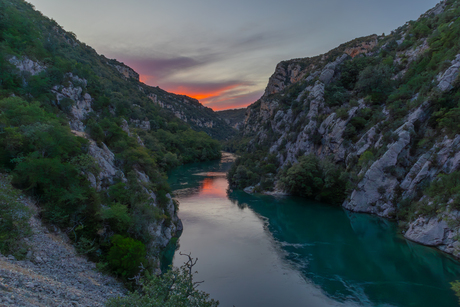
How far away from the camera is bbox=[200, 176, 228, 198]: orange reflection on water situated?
4361 centimetres

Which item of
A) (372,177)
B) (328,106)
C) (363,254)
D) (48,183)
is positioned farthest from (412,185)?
(48,183)

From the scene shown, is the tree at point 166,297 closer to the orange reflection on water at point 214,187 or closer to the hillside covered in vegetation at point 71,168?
the hillside covered in vegetation at point 71,168

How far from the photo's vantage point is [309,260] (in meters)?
20.6

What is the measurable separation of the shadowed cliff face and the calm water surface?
2543 millimetres

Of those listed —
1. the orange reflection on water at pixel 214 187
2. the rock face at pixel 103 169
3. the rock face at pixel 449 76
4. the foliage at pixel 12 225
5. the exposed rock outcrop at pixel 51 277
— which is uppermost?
the rock face at pixel 449 76

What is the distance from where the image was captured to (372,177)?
30109 mm

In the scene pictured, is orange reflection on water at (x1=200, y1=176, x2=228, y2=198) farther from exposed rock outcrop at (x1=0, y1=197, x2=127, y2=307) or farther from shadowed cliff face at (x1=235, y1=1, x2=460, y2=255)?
exposed rock outcrop at (x1=0, y1=197, x2=127, y2=307)

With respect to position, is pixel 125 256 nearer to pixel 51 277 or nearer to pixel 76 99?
pixel 51 277

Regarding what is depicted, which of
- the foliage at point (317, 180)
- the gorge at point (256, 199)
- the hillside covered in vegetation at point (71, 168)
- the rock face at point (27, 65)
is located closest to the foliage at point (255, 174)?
the gorge at point (256, 199)

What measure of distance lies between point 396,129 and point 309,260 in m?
20.6

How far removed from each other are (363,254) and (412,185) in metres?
10.0

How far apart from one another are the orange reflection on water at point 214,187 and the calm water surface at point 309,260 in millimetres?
8882

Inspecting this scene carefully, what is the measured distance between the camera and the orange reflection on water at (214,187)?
143ft

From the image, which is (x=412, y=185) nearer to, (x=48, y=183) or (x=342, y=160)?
(x=342, y=160)
